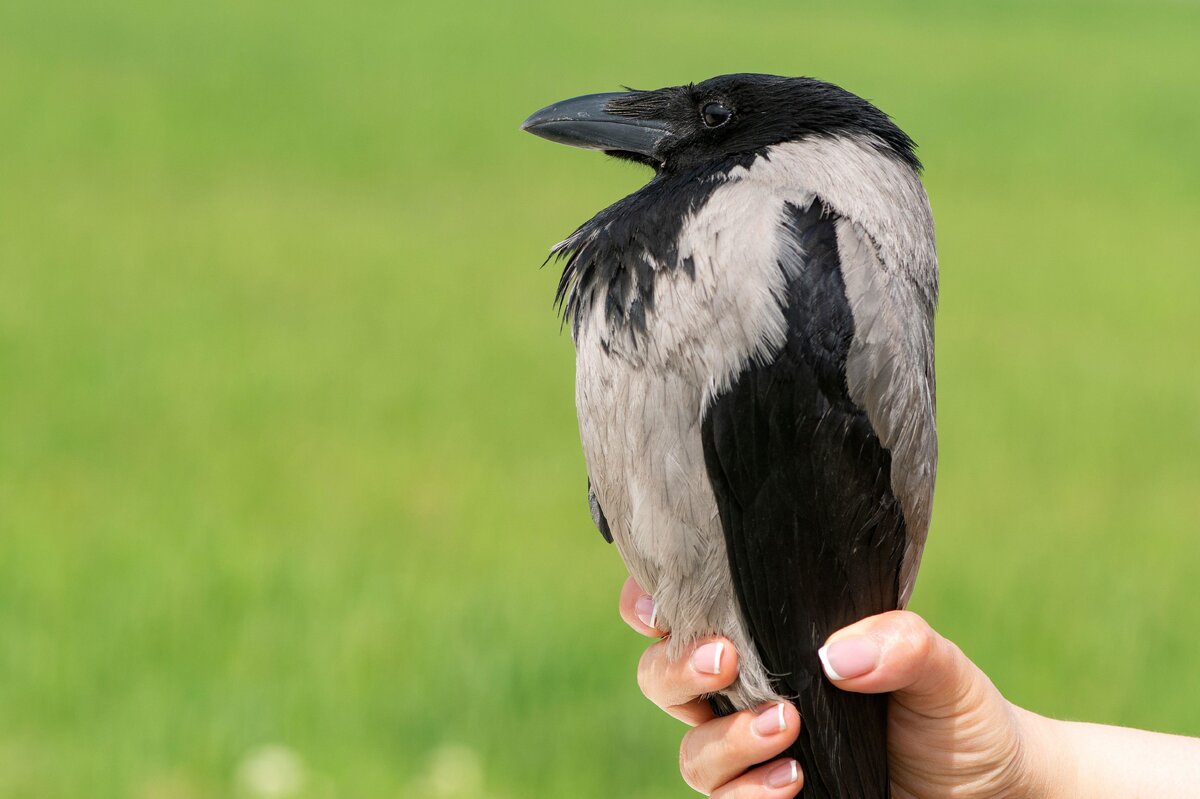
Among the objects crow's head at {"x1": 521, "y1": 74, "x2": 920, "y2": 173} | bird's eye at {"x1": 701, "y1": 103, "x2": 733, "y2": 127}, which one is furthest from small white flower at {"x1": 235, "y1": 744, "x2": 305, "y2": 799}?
bird's eye at {"x1": 701, "y1": 103, "x2": 733, "y2": 127}

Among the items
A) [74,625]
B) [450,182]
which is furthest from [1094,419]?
[450,182]

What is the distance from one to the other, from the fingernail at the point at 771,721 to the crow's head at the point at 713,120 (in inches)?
49.3

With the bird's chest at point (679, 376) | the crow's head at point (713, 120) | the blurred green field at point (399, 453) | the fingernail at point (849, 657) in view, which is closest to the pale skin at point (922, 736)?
the fingernail at point (849, 657)

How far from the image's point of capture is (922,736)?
10.6 ft

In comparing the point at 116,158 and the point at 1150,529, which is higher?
the point at 116,158

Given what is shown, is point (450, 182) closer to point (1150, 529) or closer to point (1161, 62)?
point (1150, 529)

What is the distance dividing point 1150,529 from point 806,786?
21.0ft

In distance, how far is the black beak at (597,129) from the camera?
118 inches

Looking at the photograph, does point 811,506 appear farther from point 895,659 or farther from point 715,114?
point 715,114

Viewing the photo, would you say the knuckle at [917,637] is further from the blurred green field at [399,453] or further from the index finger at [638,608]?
the blurred green field at [399,453]

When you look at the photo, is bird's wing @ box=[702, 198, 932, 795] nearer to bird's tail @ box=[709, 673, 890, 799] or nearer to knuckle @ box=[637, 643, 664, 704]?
bird's tail @ box=[709, 673, 890, 799]

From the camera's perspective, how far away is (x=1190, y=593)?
7523 mm

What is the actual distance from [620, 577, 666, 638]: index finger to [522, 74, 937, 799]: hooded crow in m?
0.18

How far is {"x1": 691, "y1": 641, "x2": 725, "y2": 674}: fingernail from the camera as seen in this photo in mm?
2828
